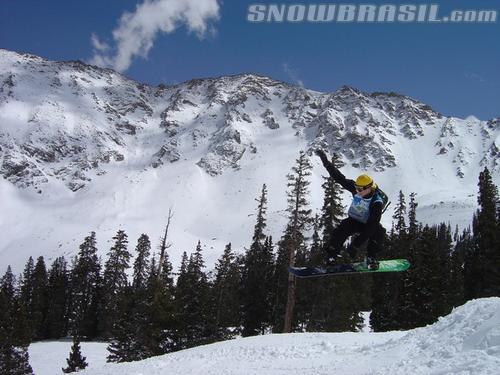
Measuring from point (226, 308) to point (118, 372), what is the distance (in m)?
27.6

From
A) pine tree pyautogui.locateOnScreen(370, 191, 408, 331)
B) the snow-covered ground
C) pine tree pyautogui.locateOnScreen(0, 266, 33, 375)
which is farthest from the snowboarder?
pine tree pyautogui.locateOnScreen(0, 266, 33, 375)

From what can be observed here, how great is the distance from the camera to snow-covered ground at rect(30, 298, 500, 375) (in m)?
10.6

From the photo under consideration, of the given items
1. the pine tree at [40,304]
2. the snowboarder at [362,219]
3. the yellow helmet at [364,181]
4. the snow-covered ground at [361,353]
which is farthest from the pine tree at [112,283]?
the yellow helmet at [364,181]

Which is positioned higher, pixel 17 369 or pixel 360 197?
pixel 360 197

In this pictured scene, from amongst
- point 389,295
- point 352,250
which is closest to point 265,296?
point 389,295

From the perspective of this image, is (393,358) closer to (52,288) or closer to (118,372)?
(118,372)

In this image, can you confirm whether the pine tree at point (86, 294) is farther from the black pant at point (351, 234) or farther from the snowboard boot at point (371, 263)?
the snowboard boot at point (371, 263)

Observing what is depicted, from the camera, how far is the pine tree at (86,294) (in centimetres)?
6075

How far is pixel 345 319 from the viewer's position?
114 feet

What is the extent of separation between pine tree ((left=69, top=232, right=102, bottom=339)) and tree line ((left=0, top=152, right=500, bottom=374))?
0.54 feet

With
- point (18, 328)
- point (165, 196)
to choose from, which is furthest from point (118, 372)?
point (165, 196)

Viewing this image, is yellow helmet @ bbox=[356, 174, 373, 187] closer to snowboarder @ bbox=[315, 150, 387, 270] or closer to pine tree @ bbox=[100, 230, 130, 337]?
snowboarder @ bbox=[315, 150, 387, 270]

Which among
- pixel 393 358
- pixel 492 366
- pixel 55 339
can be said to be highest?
pixel 492 366

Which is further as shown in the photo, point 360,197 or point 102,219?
point 102,219
